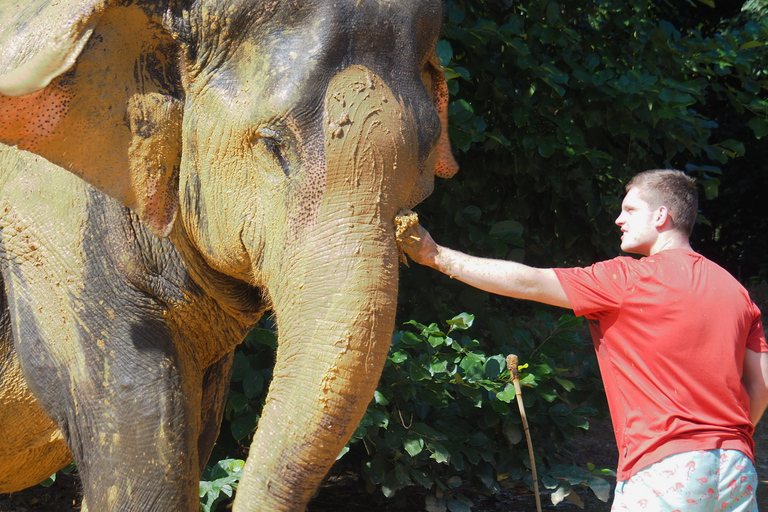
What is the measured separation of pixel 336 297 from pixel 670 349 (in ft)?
2.59

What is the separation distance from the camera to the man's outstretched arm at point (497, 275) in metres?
1.80

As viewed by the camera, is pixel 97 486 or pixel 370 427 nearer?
pixel 97 486

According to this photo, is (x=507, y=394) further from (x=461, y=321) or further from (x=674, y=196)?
(x=674, y=196)

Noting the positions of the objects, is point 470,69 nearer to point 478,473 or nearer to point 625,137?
point 625,137

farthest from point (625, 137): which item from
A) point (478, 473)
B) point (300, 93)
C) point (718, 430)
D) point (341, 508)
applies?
point (300, 93)

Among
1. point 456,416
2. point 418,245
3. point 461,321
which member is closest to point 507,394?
point 461,321

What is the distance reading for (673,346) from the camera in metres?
1.84

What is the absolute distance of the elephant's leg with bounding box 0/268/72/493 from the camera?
6.91 ft

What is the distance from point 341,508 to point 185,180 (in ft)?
8.12

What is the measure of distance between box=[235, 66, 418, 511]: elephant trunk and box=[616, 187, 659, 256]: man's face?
2.07ft

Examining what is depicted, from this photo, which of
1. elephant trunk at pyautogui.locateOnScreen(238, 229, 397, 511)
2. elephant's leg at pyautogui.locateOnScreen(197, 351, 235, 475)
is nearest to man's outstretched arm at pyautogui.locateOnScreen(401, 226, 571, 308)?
elephant trunk at pyautogui.locateOnScreen(238, 229, 397, 511)

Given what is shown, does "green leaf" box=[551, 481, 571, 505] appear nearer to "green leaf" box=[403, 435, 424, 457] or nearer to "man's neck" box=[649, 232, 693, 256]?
"green leaf" box=[403, 435, 424, 457]

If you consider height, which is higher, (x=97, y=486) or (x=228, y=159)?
(x=228, y=159)

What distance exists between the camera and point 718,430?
1827mm
